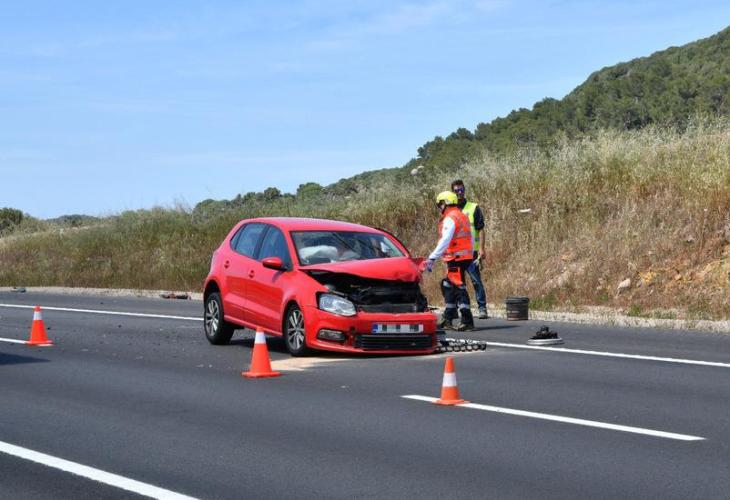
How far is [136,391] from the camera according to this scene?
12.5 meters

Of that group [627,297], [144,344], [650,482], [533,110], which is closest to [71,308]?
[144,344]

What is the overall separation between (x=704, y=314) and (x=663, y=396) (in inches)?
332

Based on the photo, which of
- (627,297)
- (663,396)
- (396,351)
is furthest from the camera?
(627,297)

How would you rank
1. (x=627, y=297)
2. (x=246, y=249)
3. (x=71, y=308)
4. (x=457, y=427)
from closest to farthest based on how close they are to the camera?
(x=457, y=427)
(x=246, y=249)
(x=627, y=297)
(x=71, y=308)

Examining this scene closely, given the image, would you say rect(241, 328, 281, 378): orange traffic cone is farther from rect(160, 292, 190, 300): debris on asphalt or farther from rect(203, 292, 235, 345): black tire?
rect(160, 292, 190, 300): debris on asphalt

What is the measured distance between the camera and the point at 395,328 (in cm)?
1502

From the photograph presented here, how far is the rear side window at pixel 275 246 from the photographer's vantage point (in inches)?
626

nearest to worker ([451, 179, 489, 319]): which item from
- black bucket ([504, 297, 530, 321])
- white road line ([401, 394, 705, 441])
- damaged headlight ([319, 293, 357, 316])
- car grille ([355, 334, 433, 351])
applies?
black bucket ([504, 297, 530, 321])

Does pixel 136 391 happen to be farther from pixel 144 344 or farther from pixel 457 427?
pixel 144 344

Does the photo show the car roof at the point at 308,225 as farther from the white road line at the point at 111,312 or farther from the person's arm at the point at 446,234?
the white road line at the point at 111,312

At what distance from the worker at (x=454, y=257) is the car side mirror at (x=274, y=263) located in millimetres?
3214

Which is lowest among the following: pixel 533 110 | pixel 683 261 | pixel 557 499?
pixel 557 499

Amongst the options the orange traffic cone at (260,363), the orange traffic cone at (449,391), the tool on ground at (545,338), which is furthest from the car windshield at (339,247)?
the orange traffic cone at (449,391)

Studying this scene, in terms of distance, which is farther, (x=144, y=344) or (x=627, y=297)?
(x=627, y=297)
